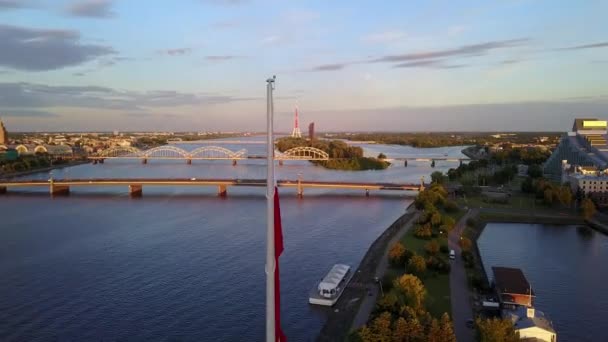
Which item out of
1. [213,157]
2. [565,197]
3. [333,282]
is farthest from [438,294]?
[213,157]

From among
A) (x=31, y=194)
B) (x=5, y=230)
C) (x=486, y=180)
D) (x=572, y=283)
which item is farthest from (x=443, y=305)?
(x=31, y=194)

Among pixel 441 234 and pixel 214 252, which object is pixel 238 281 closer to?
pixel 214 252

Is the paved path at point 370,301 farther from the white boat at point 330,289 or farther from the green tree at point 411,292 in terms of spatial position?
the green tree at point 411,292

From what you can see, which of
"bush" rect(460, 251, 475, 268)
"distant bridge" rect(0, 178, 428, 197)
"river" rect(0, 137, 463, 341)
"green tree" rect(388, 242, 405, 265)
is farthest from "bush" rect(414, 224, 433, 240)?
"distant bridge" rect(0, 178, 428, 197)

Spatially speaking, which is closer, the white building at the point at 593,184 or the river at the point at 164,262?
the river at the point at 164,262

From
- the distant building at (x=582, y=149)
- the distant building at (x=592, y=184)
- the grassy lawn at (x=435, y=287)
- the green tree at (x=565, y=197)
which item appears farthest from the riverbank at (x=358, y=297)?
the distant building at (x=582, y=149)

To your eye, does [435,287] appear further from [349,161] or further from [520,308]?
[349,161]
